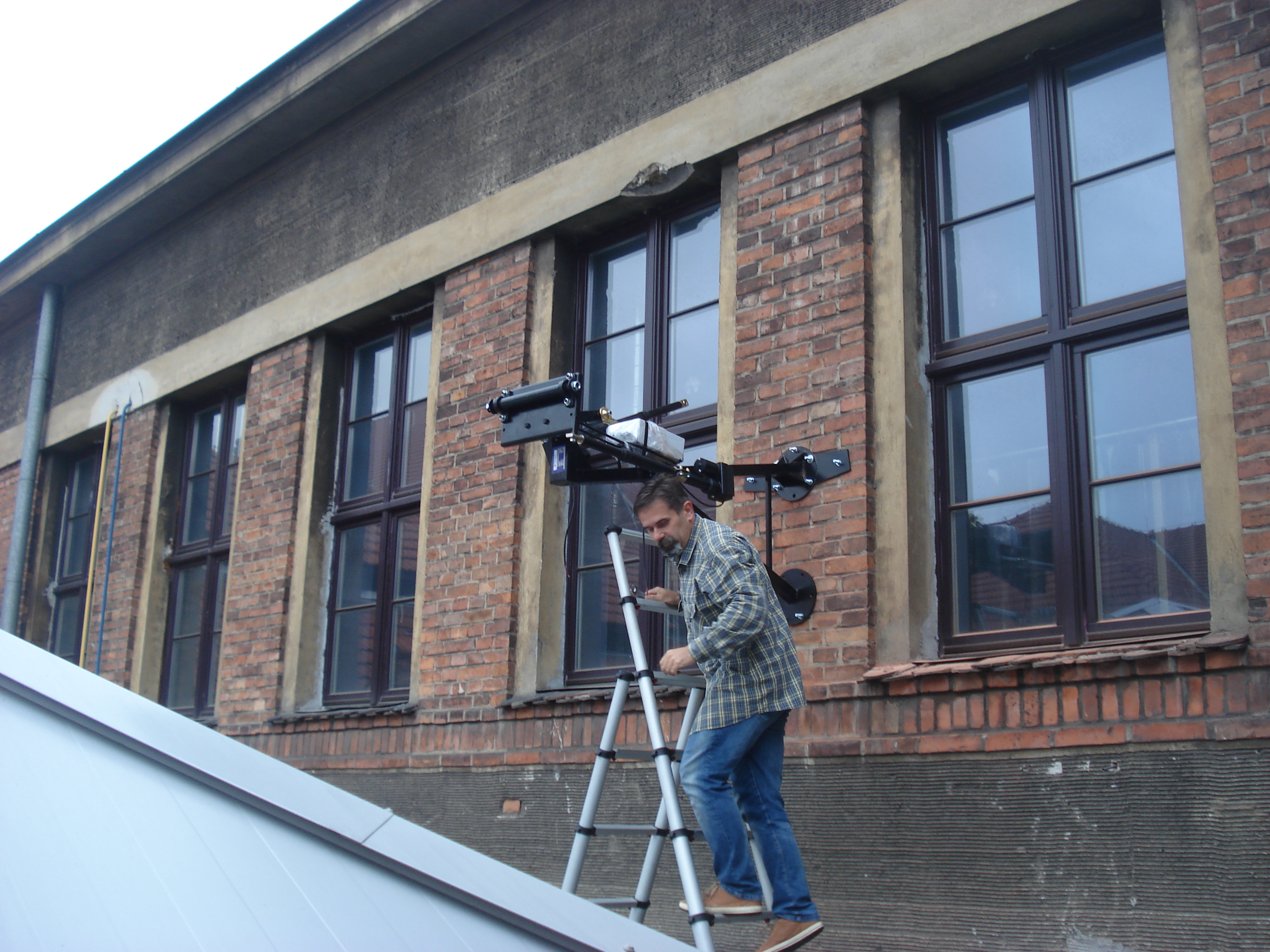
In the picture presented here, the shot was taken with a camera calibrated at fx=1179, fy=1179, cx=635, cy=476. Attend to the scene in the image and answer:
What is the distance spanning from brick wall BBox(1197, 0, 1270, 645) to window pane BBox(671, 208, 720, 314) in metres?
2.59

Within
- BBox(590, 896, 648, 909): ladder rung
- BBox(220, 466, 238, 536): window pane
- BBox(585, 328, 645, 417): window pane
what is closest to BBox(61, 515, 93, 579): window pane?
BBox(220, 466, 238, 536): window pane

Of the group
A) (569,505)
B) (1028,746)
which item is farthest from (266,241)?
(1028,746)

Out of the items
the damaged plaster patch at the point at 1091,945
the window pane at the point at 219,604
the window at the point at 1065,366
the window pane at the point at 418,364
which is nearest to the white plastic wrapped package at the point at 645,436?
the window at the point at 1065,366

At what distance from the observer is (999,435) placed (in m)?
5.06

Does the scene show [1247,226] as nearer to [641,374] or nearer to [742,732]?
[742,732]

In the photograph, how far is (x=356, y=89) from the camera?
27.4 feet

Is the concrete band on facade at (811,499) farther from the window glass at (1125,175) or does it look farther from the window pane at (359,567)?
the window glass at (1125,175)

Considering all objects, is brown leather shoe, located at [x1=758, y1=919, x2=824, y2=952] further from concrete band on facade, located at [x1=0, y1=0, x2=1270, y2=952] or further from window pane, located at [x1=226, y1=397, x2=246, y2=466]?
window pane, located at [x1=226, y1=397, x2=246, y2=466]

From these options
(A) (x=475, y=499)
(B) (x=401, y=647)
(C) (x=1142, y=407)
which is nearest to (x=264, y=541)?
(B) (x=401, y=647)

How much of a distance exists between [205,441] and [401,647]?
10.5 ft

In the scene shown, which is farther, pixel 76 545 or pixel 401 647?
pixel 76 545

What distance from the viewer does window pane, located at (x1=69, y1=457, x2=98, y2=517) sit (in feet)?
35.1

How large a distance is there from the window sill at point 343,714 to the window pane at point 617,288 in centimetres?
244

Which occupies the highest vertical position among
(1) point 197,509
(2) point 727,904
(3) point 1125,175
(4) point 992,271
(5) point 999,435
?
(3) point 1125,175
